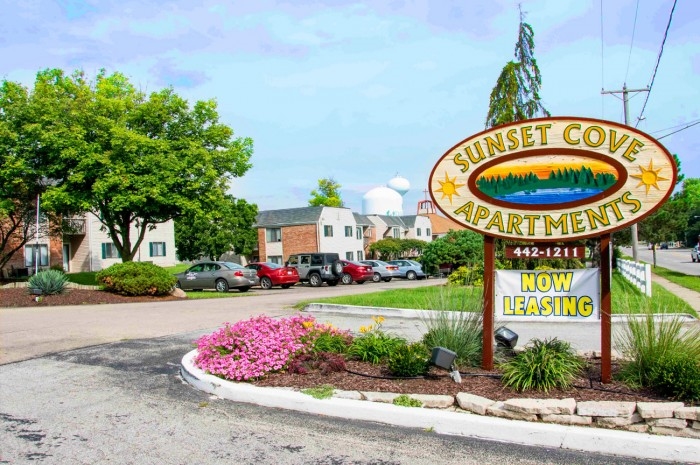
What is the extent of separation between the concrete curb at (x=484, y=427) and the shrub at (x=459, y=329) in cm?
153

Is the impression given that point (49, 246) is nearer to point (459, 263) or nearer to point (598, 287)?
point (459, 263)

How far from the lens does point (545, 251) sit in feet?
22.1

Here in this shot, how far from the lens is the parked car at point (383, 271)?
39653 mm

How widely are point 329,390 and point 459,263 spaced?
19158 mm

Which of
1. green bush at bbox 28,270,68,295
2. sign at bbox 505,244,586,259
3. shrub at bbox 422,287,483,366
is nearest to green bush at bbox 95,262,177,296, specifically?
green bush at bbox 28,270,68,295

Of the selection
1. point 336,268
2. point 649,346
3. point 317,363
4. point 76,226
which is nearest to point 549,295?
point 649,346

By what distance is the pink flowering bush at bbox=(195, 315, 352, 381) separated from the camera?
6797 millimetres

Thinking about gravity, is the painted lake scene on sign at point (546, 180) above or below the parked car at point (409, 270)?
above

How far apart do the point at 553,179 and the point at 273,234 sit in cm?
4895

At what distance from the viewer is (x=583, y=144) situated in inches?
257

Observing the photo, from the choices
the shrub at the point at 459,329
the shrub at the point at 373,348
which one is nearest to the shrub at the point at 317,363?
the shrub at the point at 373,348

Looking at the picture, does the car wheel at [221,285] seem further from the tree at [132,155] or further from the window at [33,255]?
the window at [33,255]

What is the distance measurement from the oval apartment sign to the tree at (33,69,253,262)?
60.8 feet

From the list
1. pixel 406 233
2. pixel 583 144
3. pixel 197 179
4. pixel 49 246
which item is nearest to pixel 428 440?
pixel 583 144
